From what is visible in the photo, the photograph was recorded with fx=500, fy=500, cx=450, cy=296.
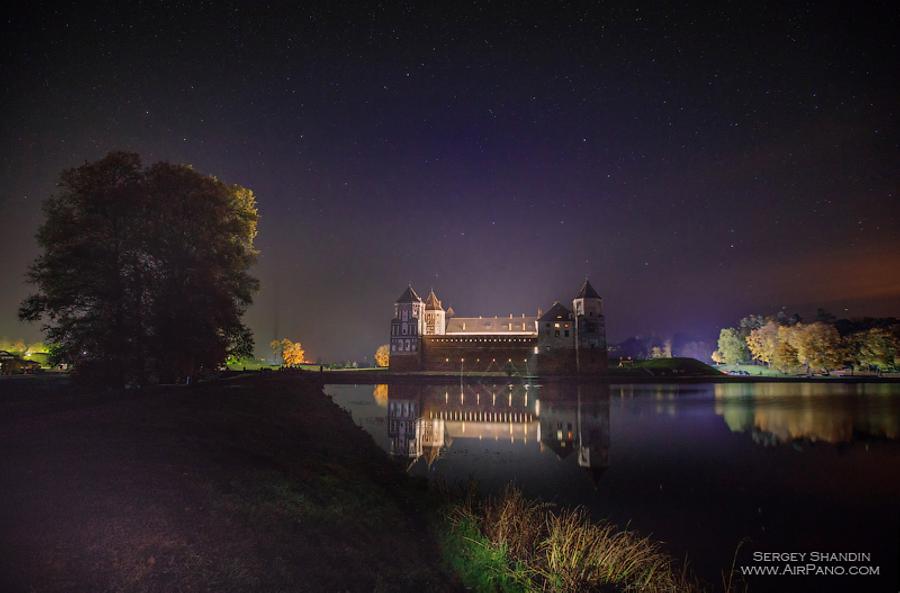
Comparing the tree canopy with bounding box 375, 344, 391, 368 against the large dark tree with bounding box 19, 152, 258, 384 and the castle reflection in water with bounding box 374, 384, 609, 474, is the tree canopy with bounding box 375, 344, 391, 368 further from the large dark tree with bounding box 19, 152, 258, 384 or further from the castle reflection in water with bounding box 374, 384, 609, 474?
the large dark tree with bounding box 19, 152, 258, 384

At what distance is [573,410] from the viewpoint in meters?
32.3

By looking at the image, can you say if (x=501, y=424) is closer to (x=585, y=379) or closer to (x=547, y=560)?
(x=547, y=560)

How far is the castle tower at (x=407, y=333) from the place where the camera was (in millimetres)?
70250

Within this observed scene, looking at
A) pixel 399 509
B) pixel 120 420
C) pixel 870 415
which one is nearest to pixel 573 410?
pixel 870 415

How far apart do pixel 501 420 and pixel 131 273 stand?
65.0 ft

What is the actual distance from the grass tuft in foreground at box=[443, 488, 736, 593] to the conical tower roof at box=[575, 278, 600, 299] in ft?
197

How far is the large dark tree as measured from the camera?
19.9 meters

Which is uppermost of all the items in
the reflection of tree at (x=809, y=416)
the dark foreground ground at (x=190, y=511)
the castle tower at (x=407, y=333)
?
the castle tower at (x=407, y=333)

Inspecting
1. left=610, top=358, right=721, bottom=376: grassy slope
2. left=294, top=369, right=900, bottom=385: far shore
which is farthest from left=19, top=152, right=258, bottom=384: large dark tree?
left=610, top=358, right=721, bottom=376: grassy slope

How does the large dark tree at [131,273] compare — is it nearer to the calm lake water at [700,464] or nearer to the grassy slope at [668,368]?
the calm lake water at [700,464]

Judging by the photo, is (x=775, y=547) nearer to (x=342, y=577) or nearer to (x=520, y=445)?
(x=342, y=577)

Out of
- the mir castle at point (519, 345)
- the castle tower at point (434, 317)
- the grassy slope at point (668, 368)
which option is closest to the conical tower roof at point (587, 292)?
the mir castle at point (519, 345)

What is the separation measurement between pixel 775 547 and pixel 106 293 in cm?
2362

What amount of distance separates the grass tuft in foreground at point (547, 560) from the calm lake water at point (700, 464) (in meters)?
1.59
